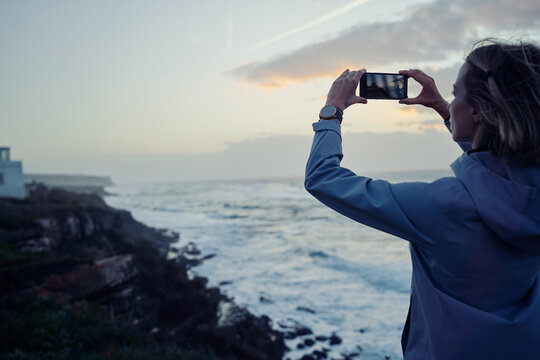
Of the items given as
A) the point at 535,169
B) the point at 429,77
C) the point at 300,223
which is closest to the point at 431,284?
the point at 535,169

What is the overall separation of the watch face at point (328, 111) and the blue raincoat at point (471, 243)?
26cm

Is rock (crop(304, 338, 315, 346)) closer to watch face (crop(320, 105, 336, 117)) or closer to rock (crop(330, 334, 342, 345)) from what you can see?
rock (crop(330, 334, 342, 345))

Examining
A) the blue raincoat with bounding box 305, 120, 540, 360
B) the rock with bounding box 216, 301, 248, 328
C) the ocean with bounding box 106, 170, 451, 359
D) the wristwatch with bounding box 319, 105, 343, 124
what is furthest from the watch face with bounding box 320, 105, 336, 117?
the rock with bounding box 216, 301, 248, 328

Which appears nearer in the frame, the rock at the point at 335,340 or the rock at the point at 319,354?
the rock at the point at 319,354

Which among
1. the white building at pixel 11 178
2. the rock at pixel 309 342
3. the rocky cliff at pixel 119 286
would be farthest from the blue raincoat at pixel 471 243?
the white building at pixel 11 178

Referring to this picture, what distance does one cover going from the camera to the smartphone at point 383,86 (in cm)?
158

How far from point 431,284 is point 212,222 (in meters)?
32.3

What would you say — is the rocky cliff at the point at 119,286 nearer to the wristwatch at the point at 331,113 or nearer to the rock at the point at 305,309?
the rock at the point at 305,309

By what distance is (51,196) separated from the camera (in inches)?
752

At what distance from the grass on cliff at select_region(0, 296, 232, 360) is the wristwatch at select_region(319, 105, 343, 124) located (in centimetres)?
479

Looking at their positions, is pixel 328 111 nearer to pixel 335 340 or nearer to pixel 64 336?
pixel 64 336

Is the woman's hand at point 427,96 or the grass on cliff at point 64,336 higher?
the woman's hand at point 427,96

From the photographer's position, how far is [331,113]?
1.34 meters

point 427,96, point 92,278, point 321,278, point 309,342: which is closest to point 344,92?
point 427,96
